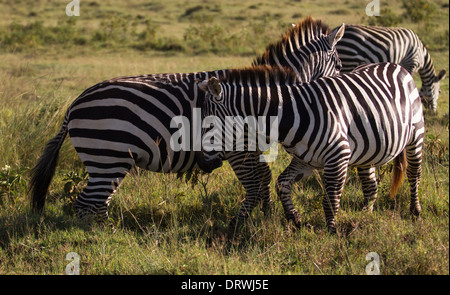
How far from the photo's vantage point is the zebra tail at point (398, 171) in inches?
195

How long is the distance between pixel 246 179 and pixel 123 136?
127 centimetres

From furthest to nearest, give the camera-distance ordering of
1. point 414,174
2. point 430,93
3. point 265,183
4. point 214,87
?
point 430,93
point 265,183
point 414,174
point 214,87

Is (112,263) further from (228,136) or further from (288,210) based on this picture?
(288,210)

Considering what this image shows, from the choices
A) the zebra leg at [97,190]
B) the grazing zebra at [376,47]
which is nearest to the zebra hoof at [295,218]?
the zebra leg at [97,190]

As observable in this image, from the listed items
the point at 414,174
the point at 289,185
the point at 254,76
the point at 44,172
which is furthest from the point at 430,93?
the point at 44,172

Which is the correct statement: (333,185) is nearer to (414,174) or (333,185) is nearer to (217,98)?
(414,174)

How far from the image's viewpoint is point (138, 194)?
5.25 m

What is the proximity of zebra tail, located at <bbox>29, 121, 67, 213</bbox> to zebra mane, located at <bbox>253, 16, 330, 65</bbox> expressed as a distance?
217 centimetres

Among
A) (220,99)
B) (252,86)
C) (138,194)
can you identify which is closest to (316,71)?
(252,86)

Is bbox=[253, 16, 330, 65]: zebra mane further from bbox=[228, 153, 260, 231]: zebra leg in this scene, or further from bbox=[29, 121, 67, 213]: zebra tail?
bbox=[29, 121, 67, 213]: zebra tail

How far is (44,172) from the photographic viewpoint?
4.78m

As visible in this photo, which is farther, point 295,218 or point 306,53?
point 306,53

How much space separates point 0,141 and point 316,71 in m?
3.78

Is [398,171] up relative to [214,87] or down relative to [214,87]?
down
